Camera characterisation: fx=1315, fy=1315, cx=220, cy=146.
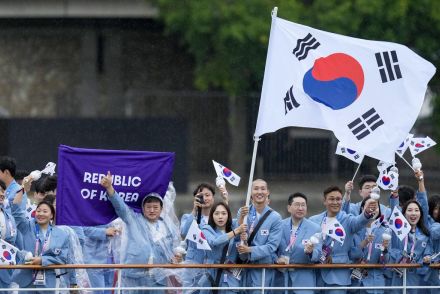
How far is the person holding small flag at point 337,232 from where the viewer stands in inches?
509

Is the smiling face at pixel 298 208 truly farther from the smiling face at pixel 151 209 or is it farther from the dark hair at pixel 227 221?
the smiling face at pixel 151 209

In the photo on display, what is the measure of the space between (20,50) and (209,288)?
2159cm

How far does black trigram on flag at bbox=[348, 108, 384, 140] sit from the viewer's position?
1271 centimetres

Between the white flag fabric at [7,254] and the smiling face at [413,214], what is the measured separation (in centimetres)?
406

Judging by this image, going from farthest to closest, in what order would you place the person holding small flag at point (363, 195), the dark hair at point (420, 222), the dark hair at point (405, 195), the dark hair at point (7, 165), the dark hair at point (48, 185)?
the dark hair at point (405, 195)
the dark hair at point (48, 185)
the person holding small flag at point (363, 195)
the dark hair at point (7, 165)
the dark hair at point (420, 222)

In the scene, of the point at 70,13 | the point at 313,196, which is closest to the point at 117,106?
the point at 70,13

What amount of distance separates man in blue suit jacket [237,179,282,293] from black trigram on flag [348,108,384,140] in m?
1.09

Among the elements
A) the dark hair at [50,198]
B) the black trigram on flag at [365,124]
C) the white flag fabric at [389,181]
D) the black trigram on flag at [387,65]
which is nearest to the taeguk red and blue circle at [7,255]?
the dark hair at [50,198]

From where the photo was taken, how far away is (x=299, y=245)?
1297 cm

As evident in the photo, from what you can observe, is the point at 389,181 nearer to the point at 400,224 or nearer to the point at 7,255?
the point at 400,224

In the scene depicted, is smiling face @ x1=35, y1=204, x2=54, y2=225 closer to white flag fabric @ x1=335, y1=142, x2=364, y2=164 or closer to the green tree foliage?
white flag fabric @ x1=335, y1=142, x2=364, y2=164

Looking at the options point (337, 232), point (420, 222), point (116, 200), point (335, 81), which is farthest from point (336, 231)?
point (116, 200)

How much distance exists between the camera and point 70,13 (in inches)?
1232

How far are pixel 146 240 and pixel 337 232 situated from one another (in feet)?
6.17
